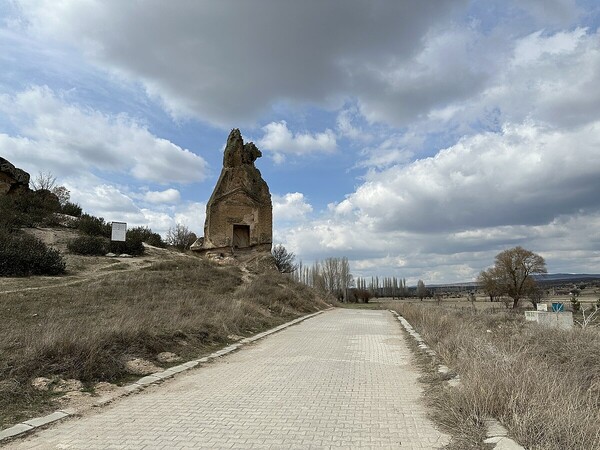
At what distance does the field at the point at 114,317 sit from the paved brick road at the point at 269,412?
1089mm

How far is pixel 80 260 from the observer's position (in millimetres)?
22375

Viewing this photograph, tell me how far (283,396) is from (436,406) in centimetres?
215

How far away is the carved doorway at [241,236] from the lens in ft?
107

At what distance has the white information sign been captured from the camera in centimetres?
2584

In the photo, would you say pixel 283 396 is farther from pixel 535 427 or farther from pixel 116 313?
pixel 116 313

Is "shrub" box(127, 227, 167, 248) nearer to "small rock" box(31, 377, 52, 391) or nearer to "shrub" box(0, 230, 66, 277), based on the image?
"shrub" box(0, 230, 66, 277)

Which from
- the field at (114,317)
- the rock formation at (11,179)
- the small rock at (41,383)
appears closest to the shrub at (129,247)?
the field at (114,317)

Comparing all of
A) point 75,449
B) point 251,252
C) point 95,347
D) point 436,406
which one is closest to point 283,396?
point 436,406

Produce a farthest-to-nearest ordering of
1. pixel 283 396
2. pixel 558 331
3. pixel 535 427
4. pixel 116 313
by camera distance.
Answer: pixel 116 313
pixel 558 331
pixel 283 396
pixel 535 427

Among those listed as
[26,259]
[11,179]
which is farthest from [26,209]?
[26,259]

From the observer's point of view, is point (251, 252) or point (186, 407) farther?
point (251, 252)

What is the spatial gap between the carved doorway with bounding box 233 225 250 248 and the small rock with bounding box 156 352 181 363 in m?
23.2

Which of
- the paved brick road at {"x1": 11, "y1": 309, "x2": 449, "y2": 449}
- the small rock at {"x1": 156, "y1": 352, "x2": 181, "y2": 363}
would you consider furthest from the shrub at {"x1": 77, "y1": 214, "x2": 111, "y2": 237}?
the paved brick road at {"x1": 11, "y1": 309, "x2": 449, "y2": 449}

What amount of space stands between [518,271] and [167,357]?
6277cm
